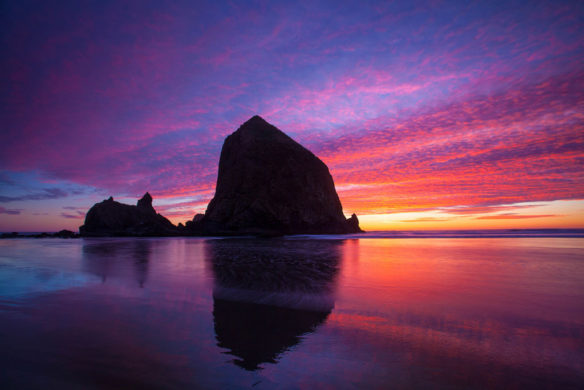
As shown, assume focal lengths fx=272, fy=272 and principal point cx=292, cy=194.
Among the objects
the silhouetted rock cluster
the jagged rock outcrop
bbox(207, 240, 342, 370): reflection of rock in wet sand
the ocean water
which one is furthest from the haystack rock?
the ocean water

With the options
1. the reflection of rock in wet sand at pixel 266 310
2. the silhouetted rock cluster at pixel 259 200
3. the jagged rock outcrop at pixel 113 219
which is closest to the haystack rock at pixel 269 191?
the silhouetted rock cluster at pixel 259 200

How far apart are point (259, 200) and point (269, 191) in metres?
3.51

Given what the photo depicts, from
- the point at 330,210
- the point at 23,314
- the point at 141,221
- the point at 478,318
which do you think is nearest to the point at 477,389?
the point at 478,318

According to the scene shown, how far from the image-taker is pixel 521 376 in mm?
2867

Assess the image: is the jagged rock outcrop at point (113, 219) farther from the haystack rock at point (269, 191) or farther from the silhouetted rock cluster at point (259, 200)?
the haystack rock at point (269, 191)

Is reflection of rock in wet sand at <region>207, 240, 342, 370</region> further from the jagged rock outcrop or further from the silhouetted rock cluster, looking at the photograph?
the jagged rock outcrop

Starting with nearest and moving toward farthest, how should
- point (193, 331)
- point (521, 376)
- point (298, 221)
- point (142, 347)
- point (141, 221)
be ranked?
point (521, 376) → point (142, 347) → point (193, 331) → point (298, 221) → point (141, 221)

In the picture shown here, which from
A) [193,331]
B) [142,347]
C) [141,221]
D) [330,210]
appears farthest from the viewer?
[141,221]

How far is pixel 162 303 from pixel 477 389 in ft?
18.0

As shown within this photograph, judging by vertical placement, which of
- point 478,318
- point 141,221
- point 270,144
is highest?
point 270,144

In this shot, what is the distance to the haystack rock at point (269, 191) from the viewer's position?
184 feet

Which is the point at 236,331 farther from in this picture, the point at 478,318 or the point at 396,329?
the point at 478,318

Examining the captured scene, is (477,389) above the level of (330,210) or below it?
below

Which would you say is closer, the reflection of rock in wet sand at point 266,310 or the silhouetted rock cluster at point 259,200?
the reflection of rock in wet sand at point 266,310
